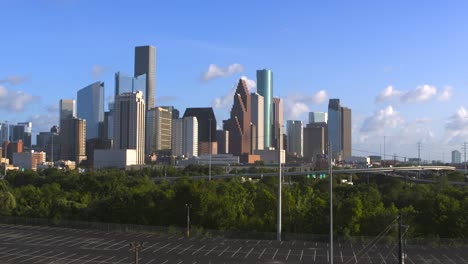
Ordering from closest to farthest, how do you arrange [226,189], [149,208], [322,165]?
[149,208]
[226,189]
[322,165]

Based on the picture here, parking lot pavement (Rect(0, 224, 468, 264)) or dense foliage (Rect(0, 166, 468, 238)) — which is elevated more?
dense foliage (Rect(0, 166, 468, 238))

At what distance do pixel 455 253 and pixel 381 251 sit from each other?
18.7 ft

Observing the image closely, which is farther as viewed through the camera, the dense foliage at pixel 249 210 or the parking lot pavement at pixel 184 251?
the dense foliage at pixel 249 210

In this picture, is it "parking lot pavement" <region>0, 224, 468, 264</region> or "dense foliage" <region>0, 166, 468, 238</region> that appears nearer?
"parking lot pavement" <region>0, 224, 468, 264</region>

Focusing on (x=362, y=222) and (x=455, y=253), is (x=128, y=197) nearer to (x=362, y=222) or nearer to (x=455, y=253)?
(x=362, y=222)

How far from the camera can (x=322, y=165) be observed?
199m

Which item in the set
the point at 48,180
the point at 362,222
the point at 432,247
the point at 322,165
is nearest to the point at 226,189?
the point at 362,222

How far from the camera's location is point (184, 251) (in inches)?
1651

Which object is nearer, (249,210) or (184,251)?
(184,251)

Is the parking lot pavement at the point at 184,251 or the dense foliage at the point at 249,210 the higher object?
the dense foliage at the point at 249,210

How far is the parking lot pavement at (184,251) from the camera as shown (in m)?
38.6

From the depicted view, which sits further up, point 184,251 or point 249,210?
point 249,210

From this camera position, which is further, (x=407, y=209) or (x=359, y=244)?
(x=407, y=209)

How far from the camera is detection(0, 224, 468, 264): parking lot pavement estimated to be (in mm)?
38625
